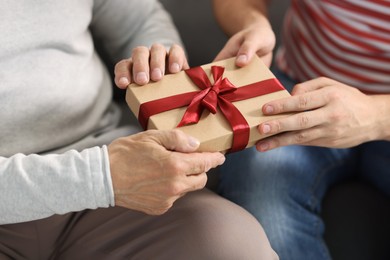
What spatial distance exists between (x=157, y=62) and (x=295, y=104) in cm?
24

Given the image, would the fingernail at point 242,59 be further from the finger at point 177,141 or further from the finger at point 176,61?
the finger at point 177,141

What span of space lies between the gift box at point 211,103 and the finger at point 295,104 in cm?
1

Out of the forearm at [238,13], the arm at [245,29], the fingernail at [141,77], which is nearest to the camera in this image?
the fingernail at [141,77]

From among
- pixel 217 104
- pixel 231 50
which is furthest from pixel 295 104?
pixel 231 50

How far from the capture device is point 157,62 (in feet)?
3.28

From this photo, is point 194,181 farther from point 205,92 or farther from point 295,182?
point 295,182

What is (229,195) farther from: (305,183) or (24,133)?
(24,133)

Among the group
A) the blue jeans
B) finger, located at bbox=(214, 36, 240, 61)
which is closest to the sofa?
the blue jeans

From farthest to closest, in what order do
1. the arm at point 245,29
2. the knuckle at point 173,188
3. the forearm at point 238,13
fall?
the forearm at point 238,13, the arm at point 245,29, the knuckle at point 173,188

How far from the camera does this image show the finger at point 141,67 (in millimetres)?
972

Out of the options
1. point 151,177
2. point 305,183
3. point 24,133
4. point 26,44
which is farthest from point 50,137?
point 305,183

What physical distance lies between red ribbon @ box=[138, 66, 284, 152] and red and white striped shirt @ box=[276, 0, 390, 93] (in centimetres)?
25

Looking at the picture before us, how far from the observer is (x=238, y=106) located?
95 cm

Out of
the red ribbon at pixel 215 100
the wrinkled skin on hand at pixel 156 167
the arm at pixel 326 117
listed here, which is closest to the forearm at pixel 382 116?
the arm at pixel 326 117
